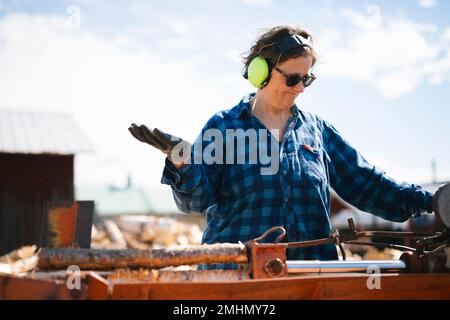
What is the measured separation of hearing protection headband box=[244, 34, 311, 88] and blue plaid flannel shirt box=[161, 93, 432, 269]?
0.19 metres

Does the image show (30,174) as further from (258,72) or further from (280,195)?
(280,195)

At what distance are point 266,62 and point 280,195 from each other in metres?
0.79

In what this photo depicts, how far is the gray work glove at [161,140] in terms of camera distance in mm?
2178

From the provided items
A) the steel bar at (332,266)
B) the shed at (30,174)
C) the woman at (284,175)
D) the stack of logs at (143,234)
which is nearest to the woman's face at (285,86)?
the woman at (284,175)

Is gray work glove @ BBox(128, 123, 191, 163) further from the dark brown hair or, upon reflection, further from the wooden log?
the dark brown hair

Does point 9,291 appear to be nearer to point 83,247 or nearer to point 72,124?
point 83,247

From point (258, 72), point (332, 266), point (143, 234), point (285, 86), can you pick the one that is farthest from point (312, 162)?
point (143, 234)

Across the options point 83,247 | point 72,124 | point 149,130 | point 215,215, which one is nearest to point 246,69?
point 215,215

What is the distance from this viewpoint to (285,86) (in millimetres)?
3119

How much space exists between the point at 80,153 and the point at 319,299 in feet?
45.3

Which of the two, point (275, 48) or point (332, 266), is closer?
point (332, 266)

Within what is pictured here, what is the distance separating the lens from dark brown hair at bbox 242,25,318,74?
3.11 metres

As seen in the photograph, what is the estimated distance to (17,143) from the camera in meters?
15.0

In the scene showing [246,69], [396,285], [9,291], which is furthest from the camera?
[246,69]
